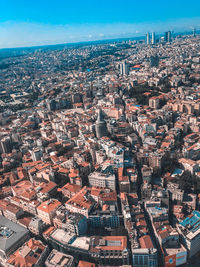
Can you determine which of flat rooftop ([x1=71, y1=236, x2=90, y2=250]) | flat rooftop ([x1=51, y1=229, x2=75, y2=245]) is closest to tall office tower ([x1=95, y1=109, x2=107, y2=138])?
flat rooftop ([x1=51, y1=229, x2=75, y2=245])

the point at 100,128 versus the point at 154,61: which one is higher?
the point at 154,61

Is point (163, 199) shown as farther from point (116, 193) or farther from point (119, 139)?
point (119, 139)

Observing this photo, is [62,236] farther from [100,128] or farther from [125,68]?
[125,68]

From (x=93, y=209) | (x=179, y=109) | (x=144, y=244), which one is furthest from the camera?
(x=179, y=109)

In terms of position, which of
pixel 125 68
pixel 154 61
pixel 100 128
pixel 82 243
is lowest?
pixel 82 243

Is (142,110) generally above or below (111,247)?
above

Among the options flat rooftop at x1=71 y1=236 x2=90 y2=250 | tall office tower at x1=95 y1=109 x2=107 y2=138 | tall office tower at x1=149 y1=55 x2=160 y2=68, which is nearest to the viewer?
flat rooftop at x1=71 y1=236 x2=90 y2=250

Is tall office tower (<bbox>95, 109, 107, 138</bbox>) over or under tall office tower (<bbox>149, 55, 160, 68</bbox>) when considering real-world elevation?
under

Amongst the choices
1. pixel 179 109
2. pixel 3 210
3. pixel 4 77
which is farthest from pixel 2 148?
pixel 4 77

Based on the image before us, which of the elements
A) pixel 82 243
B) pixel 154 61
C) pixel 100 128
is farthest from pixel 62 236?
pixel 154 61

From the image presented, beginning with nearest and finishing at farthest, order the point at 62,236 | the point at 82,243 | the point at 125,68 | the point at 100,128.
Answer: the point at 82,243 → the point at 62,236 → the point at 100,128 → the point at 125,68

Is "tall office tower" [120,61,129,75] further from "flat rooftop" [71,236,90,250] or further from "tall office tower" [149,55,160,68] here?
"flat rooftop" [71,236,90,250]
